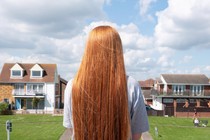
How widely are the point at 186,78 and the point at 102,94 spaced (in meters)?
65.6

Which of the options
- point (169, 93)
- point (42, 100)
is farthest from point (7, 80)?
point (169, 93)

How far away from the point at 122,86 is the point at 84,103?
32 centimetres

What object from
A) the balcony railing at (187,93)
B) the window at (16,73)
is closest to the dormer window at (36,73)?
the window at (16,73)

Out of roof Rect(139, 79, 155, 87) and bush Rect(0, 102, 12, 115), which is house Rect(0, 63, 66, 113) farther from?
roof Rect(139, 79, 155, 87)

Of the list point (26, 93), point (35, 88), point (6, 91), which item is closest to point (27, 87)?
point (26, 93)

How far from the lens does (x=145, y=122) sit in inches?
111

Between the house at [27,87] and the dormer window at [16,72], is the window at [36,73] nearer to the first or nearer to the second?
the house at [27,87]

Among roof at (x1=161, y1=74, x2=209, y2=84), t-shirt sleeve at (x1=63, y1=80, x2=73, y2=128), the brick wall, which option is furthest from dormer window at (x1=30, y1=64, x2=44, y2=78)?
t-shirt sleeve at (x1=63, y1=80, x2=73, y2=128)

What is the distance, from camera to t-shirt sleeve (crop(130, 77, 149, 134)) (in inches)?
110

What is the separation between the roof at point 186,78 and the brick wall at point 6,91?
27075 mm

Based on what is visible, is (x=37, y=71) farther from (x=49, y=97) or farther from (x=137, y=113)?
(x=137, y=113)

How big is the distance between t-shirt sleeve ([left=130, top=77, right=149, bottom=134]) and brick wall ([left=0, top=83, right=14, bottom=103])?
59.9 metres

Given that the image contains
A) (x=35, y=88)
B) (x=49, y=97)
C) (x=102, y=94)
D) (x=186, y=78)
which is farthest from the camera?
(x=186, y=78)

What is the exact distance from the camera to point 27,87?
200 feet
